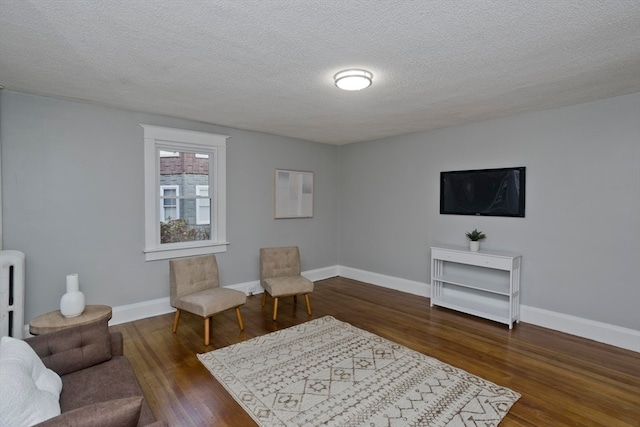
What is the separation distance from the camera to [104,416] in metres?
1.25

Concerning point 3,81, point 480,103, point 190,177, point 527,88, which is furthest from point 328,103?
point 3,81

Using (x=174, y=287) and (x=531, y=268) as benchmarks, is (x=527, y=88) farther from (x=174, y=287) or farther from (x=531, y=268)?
(x=174, y=287)

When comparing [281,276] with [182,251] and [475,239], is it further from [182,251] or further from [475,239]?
[475,239]

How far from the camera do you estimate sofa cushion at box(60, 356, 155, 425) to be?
161 centimetres

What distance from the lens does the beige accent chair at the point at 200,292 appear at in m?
3.29

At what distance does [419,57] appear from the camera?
2.33 meters

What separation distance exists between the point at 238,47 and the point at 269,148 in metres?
2.91

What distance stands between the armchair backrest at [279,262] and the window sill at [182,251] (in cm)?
62

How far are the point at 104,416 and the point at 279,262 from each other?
333cm

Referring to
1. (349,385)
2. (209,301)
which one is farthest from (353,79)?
(209,301)

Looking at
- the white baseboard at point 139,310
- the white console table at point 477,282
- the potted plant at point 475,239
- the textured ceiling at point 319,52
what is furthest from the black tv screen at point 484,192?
the white baseboard at point 139,310

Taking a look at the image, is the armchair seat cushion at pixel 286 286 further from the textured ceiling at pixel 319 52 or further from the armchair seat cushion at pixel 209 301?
the textured ceiling at pixel 319 52

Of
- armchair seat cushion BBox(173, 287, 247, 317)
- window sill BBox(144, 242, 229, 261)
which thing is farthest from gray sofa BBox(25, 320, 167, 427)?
window sill BBox(144, 242, 229, 261)

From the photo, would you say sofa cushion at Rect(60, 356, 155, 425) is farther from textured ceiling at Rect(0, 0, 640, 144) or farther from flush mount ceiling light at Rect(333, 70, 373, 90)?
flush mount ceiling light at Rect(333, 70, 373, 90)
